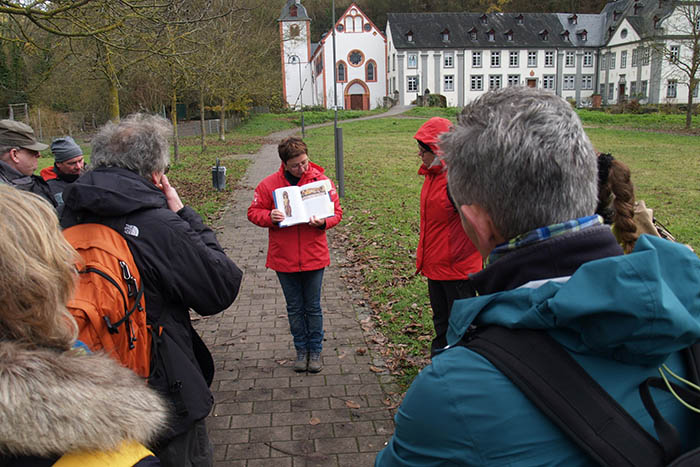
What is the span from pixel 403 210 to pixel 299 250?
7.77 m

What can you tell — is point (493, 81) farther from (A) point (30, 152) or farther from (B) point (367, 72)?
(A) point (30, 152)

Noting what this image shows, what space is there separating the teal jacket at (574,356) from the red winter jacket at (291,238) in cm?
356

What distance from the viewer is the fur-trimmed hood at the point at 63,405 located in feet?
4.08

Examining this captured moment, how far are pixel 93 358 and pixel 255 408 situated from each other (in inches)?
Result: 126

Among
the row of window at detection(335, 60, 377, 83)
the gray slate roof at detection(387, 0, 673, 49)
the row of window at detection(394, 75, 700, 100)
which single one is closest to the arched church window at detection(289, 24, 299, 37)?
the row of window at detection(335, 60, 377, 83)

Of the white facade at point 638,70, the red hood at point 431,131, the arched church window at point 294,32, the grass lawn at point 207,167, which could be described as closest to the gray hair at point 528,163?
Answer: the red hood at point 431,131

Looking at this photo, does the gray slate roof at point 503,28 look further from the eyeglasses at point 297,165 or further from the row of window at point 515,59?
the eyeglasses at point 297,165

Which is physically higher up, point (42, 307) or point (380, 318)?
point (42, 307)

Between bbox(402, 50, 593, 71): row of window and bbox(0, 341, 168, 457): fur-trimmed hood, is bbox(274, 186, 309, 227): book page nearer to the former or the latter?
bbox(0, 341, 168, 457): fur-trimmed hood

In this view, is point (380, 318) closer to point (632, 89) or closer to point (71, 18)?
point (71, 18)

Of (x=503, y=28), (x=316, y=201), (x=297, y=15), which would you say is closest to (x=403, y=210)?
(x=316, y=201)

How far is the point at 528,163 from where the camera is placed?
1.41 m

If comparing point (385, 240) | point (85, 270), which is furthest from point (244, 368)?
point (385, 240)

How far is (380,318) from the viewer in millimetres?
6363
